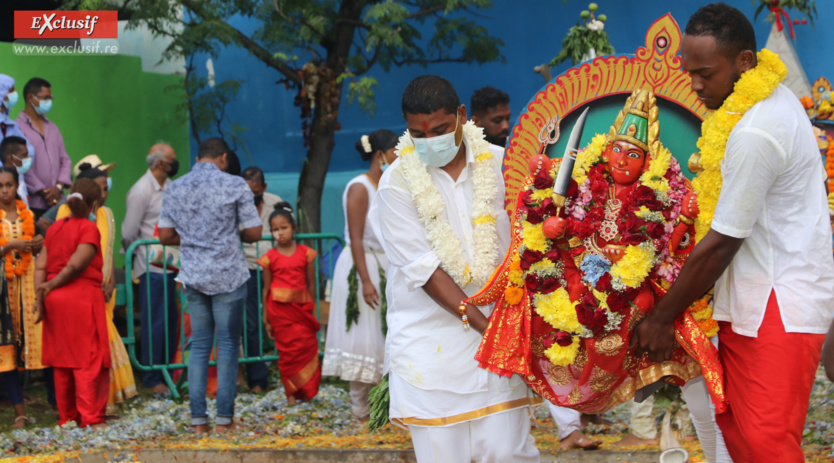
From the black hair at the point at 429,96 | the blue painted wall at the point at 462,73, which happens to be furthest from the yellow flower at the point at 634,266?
the blue painted wall at the point at 462,73

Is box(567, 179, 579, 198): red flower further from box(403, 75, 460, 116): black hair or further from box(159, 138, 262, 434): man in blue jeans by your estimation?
box(159, 138, 262, 434): man in blue jeans

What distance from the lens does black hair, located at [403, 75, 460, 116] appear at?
391 centimetres

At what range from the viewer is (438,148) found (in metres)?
3.97

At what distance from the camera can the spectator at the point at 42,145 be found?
8898 mm

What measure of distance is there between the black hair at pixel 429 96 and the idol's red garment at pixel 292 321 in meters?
4.43

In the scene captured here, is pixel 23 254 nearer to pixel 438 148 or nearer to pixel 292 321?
pixel 292 321

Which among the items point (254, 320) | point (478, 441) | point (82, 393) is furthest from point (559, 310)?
point (254, 320)

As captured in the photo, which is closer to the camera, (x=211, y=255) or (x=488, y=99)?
(x=488, y=99)

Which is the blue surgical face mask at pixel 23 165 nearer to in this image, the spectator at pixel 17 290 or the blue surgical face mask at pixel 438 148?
the spectator at pixel 17 290

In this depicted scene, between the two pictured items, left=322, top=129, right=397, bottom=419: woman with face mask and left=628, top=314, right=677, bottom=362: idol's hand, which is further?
left=322, top=129, right=397, bottom=419: woman with face mask

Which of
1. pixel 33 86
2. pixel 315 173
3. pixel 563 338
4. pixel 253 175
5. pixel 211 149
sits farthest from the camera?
pixel 315 173

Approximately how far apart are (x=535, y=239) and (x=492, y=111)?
9.47 feet

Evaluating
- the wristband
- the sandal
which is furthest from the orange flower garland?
the wristband

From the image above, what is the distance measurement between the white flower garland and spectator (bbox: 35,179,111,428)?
4.26 m
